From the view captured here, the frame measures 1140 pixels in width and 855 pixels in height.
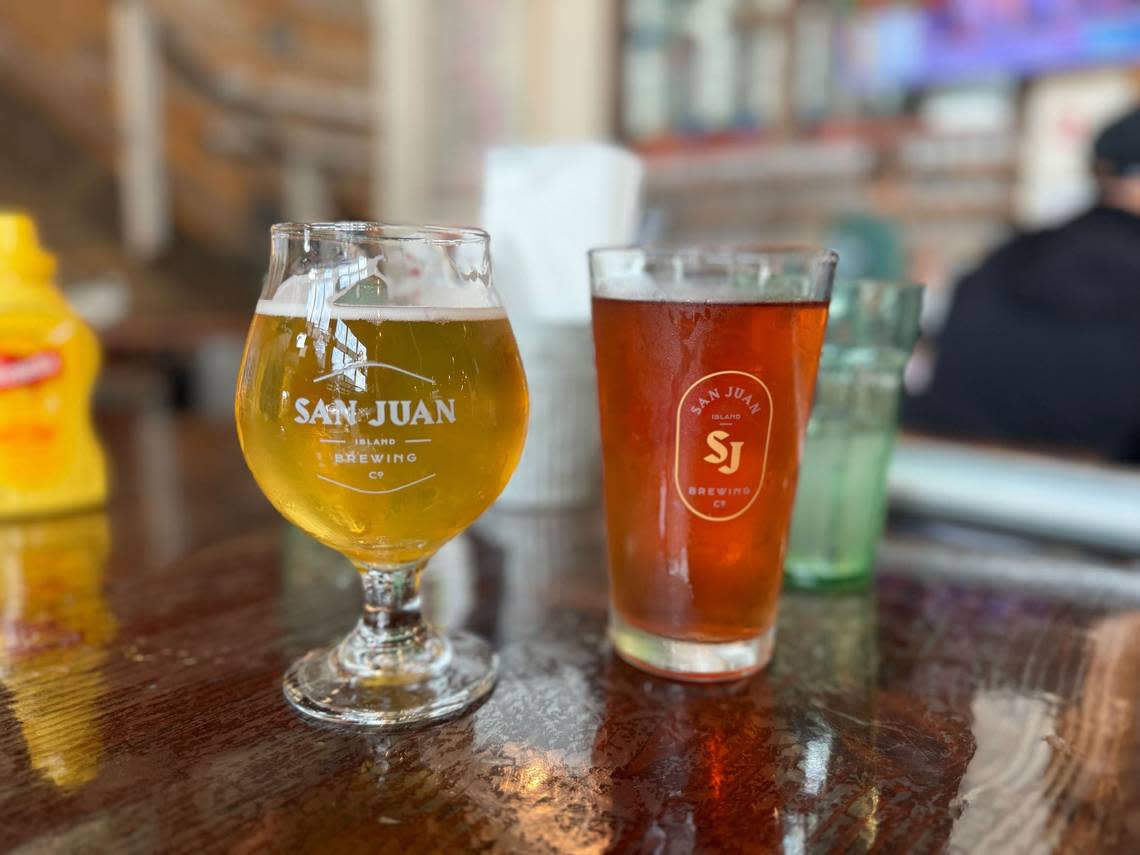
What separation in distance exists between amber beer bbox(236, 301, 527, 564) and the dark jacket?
1841 millimetres

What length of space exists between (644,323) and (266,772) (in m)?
0.33

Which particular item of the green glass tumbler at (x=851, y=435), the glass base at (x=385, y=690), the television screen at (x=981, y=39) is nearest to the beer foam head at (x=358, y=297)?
the glass base at (x=385, y=690)

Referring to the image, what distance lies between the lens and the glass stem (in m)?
0.59

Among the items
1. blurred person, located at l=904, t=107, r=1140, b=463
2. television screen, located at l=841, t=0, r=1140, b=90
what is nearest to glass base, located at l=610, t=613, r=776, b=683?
blurred person, located at l=904, t=107, r=1140, b=463

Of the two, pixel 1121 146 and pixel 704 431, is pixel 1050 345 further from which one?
pixel 704 431

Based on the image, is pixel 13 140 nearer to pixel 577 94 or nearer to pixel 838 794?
pixel 577 94

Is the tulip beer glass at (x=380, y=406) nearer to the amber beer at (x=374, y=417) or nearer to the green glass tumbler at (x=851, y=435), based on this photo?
the amber beer at (x=374, y=417)

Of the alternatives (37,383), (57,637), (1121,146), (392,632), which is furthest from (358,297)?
(1121,146)

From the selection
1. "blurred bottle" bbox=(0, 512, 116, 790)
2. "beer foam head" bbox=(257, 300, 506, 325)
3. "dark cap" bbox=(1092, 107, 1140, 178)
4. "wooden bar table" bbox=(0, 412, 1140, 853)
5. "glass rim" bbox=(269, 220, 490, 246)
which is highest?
"dark cap" bbox=(1092, 107, 1140, 178)

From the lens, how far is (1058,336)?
225 cm

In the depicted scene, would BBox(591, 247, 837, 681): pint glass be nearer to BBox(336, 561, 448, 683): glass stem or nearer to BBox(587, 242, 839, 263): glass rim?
BBox(587, 242, 839, 263): glass rim

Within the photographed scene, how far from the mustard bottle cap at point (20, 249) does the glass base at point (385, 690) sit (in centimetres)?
58

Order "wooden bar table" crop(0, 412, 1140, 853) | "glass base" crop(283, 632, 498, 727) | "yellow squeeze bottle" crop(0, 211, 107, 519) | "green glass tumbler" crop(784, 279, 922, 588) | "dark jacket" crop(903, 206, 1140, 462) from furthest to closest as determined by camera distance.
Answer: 1. "dark jacket" crop(903, 206, 1140, 462)
2. "yellow squeeze bottle" crop(0, 211, 107, 519)
3. "green glass tumbler" crop(784, 279, 922, 588)
4. "glass base" crop(283, 632, 498, 727)
5. "wooden bar table" crop(0, 412, 1140, 853)

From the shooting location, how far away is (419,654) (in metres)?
0.60
